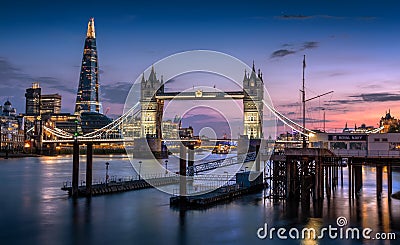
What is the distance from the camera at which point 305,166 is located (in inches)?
1101

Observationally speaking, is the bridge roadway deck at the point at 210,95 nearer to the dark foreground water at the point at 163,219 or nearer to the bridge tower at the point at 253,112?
the bridge tower at the point at 253,112

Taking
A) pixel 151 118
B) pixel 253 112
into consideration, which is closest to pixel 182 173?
pixel 253 112

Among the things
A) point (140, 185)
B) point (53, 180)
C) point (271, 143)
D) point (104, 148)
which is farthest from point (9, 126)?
point (140, 185)

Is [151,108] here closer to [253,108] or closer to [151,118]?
[151,118]

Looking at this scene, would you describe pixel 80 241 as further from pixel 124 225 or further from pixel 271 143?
pixel 271 143

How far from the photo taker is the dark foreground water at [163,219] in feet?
69.7

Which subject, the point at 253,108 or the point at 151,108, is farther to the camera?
the point at 151,108

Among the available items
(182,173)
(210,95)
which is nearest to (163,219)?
(182,173)

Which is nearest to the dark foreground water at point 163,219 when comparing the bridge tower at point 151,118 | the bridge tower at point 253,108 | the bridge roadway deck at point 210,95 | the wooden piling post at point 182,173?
the wooden piling post at point 182,173

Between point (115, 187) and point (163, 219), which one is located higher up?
point (115, 187)

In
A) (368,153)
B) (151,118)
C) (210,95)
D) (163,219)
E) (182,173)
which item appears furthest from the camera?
(151,118)

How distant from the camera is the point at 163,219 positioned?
24.9m

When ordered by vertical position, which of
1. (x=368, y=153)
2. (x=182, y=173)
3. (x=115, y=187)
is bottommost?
(x=115, y=187)

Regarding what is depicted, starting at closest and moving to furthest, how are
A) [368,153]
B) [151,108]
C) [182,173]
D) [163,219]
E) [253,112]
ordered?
[163,219] → [182,173] → [368,153] → [253,112] → [151,108]
